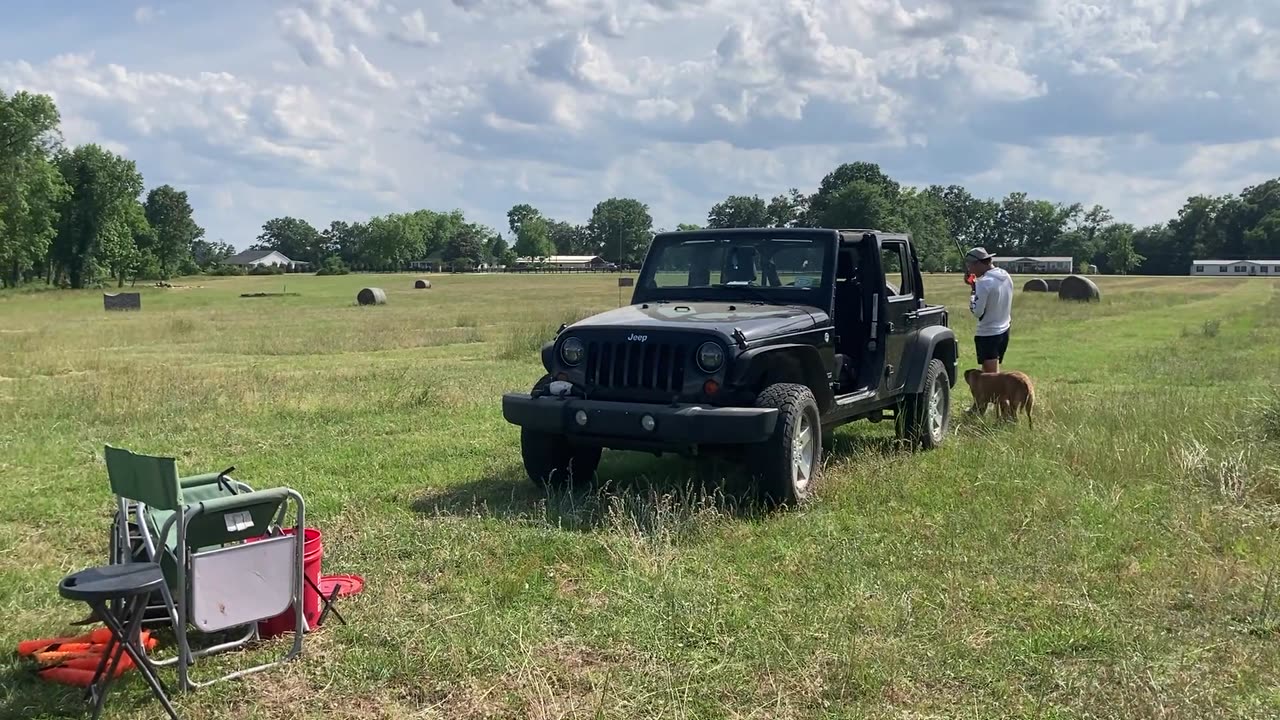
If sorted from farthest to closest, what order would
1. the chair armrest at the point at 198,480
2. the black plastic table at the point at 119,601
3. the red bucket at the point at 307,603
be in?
the chair armrest at the point at 198,480
the red bucket at the point at 307,603
the black plastic table at the point at 119,601

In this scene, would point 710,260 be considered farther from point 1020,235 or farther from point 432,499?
point 1020,235

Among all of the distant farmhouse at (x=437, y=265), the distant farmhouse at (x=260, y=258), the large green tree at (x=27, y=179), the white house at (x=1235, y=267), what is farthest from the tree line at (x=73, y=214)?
the white house at (x=1235, y=267)

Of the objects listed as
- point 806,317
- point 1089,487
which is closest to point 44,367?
point 806,317

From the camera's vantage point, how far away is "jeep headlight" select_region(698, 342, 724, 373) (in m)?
6.05

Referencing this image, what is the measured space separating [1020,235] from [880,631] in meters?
144

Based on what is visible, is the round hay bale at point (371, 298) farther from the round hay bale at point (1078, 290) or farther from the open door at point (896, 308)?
the open door at point (896, 308)

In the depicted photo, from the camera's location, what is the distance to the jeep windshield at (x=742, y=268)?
23.9 ft

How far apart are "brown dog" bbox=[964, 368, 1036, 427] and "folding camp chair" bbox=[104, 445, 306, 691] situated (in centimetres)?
680

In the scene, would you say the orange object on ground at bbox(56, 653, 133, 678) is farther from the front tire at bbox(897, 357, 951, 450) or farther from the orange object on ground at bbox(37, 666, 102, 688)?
the front tire at bbox(897, 357, 951, 450)

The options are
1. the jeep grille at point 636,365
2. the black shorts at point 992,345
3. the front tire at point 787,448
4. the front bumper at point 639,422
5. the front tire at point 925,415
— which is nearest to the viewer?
the front bumper at point 639,422

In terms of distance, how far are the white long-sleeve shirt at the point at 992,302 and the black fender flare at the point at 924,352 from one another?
32.4 inches

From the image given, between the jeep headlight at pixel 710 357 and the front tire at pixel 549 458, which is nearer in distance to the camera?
the jeep headlight at pixel 710 357

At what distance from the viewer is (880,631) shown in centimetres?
427

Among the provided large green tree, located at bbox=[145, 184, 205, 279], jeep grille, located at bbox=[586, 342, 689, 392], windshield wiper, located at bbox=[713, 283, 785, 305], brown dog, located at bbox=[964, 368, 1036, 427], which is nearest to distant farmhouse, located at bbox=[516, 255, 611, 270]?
large green tree, located at bbox=[145, 184, 205, 279]
